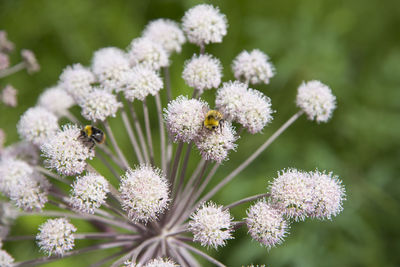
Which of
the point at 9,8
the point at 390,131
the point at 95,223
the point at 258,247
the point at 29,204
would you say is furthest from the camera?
the point at 9,8

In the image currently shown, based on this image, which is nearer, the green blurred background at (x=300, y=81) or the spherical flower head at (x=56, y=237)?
the spherical flower head at (x=56, y=237)

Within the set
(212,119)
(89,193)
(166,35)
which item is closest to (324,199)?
(212,119)

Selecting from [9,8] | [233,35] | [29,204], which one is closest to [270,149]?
[233,35]

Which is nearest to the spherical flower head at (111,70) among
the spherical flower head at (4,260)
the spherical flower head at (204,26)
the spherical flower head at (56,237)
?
the spherical flower head at (204,26)

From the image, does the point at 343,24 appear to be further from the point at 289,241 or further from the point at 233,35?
the point at 289,241

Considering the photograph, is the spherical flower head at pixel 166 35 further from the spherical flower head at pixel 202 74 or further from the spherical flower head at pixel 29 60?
the spherical flower head at pixel 29 60

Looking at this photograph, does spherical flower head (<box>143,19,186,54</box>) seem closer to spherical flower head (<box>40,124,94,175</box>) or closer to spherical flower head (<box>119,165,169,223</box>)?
spherical flower head (<box>40,124,94,175</box>)

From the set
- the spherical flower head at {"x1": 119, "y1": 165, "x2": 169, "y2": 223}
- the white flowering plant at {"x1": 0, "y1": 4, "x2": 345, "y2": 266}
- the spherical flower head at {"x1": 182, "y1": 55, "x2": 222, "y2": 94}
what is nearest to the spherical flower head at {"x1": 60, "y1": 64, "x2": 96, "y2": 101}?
the white flowering plant at {"x1": 0, "y1": 4, "x2": 345, "y2": 266}
